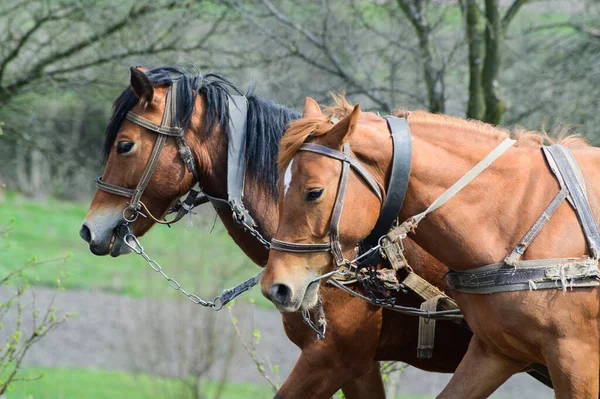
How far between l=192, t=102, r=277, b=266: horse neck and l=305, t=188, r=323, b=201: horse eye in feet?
3.38

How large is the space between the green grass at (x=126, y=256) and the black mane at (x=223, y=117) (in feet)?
10.5

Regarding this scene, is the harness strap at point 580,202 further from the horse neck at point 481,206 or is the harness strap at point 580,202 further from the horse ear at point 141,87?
the horse ear at point 141,87

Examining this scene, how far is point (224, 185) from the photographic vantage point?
4.05m

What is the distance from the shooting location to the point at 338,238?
3.04 meters

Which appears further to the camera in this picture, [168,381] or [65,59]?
[168,381]

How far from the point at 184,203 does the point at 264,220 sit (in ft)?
1.34

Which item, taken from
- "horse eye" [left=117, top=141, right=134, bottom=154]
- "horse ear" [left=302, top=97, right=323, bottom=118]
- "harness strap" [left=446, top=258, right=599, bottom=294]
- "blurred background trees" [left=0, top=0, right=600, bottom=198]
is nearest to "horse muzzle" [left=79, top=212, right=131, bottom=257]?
"horse eye" [left=117, top=141, right=134, bottom=154]

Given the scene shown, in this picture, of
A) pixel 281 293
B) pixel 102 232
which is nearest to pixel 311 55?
pixel 102 232

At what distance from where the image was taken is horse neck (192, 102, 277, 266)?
4.02 m

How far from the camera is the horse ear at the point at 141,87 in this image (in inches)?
156

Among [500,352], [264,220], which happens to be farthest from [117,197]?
[500,352]

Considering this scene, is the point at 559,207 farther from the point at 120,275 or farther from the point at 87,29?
the point at 120,275

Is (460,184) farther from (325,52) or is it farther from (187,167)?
(325,52)

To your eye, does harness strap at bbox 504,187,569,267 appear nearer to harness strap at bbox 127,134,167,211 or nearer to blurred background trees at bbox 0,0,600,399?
harness strap at bbox 127,134,167,211
